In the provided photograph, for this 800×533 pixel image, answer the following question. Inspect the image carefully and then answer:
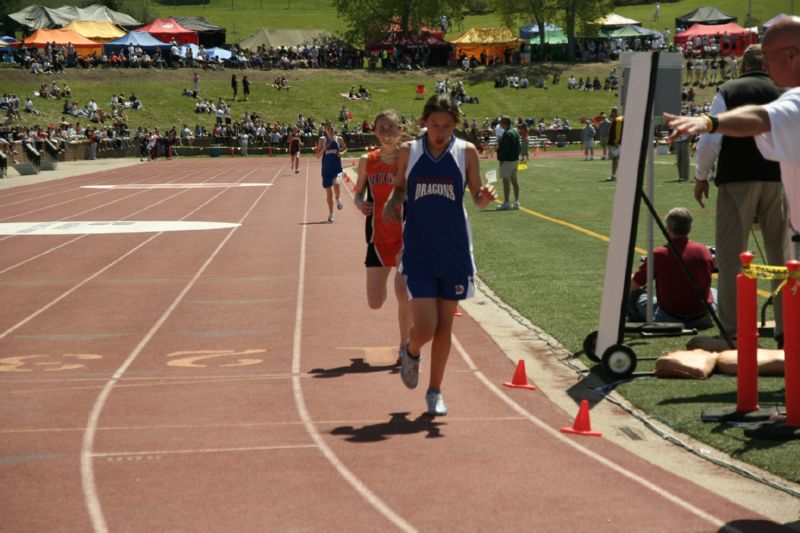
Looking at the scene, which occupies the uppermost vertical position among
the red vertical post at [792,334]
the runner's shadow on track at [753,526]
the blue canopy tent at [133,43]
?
the blue canopy tent at [133,43]

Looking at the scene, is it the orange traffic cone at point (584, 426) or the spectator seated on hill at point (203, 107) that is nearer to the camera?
the orange traffic cone at point (584, 426)

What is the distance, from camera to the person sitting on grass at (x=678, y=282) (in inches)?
402

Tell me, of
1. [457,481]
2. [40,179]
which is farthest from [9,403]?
[40,179]

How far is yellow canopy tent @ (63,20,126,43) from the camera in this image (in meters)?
83.4

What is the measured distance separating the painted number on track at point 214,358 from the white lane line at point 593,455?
1.84m

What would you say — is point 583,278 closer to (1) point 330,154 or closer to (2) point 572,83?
(1) point 330,154

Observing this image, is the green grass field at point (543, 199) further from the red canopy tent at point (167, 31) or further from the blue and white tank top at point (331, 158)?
the red canopy tent at point (167, 31)

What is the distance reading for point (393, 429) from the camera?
24.6ft

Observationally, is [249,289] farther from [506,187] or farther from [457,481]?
[506,187]

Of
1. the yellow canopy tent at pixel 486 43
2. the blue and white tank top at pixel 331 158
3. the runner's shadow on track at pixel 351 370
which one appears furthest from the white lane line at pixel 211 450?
the yellow canopy tent at pixel 486 43

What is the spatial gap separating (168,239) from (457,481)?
15.4 meters

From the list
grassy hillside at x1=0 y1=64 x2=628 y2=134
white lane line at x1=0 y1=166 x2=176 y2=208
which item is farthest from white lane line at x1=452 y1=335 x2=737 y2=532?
grassy hillside at x1=0 y1=64 x2=628 y2=134

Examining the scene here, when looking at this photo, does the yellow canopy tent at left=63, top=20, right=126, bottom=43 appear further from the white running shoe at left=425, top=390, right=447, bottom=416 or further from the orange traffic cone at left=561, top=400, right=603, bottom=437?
the orange traffic cone at left=561, top=400, right=603, bottom=437

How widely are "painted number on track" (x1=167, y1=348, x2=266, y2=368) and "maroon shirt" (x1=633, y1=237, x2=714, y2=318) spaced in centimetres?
346
